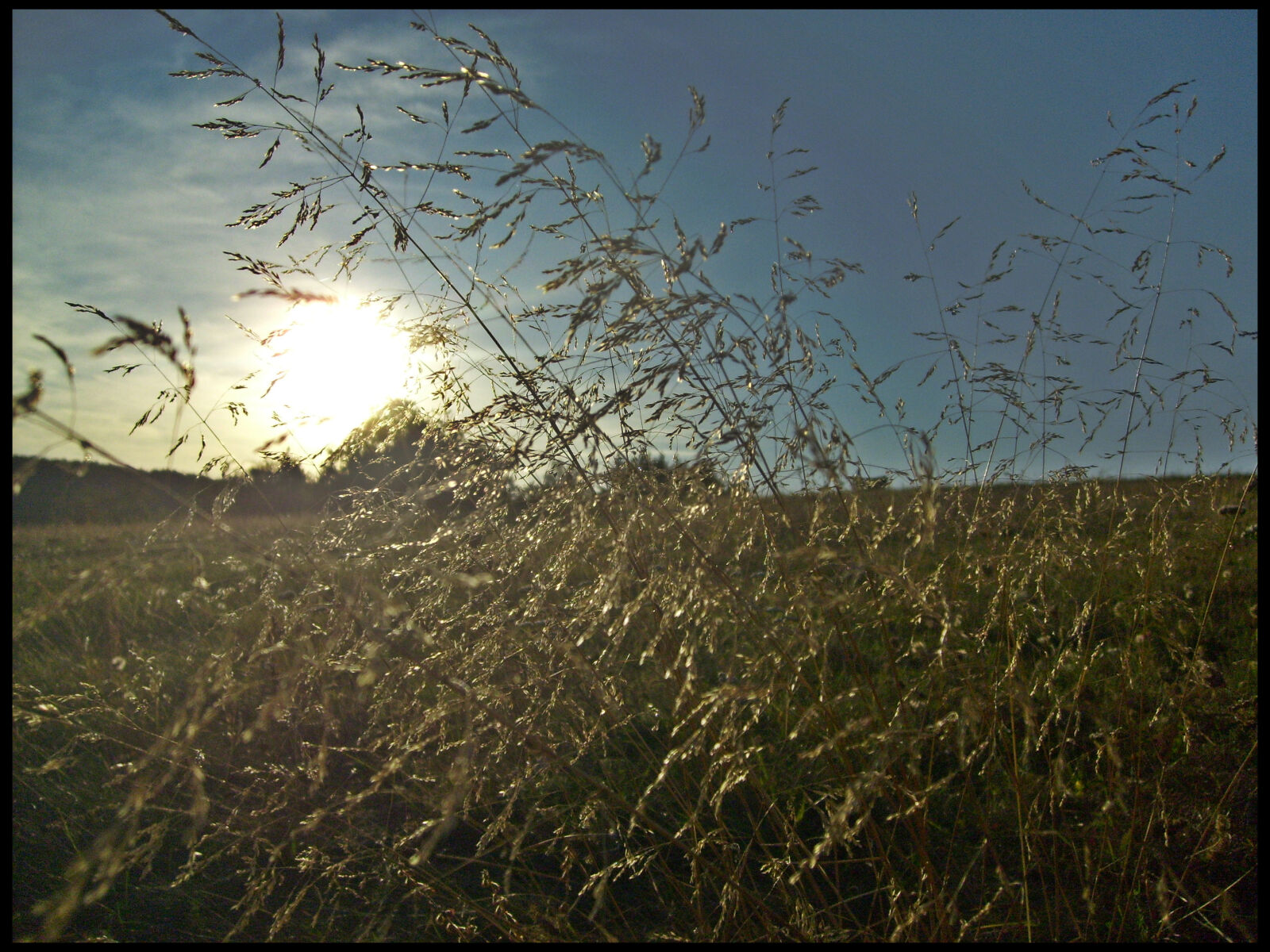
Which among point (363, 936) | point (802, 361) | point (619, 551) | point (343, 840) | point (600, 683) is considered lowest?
point (363, 936)

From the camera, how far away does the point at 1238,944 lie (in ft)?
5.24

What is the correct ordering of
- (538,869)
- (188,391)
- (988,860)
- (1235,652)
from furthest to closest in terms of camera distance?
(1235,652) < (538,869) < (988,860) < (188,391)

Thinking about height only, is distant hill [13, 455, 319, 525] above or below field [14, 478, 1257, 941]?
above

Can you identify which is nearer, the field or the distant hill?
the distant hill

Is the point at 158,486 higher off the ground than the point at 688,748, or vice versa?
the point at 158,486

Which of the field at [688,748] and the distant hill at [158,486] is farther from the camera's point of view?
the field at [688,748]

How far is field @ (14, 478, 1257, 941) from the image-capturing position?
157 centimetres

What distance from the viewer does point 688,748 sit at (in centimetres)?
155

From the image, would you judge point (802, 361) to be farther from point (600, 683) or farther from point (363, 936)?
point (363, 936)

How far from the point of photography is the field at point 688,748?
5.15 ft

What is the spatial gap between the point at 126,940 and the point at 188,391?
153 centimetres

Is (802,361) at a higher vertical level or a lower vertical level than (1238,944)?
higher

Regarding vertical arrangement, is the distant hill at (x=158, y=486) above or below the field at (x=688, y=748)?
above

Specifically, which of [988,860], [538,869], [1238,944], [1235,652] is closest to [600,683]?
[538,869]
